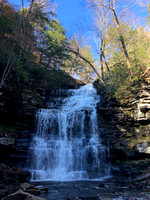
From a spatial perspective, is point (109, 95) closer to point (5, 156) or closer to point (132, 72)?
point (132, 72)

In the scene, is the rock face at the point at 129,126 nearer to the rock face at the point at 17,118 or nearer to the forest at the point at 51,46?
the forest at the point at 51,46

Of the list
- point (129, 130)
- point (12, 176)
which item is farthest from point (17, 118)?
point (129, 130)

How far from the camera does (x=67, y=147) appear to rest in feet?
34.0

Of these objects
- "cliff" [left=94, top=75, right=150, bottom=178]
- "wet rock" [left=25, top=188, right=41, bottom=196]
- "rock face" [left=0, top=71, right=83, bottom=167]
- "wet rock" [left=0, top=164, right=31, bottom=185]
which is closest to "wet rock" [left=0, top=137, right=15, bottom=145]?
"rock face" [left=0, top=71, right=83, bottom=167]

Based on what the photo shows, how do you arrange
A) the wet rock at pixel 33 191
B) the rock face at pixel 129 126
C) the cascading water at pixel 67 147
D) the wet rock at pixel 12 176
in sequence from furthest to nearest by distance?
the rock face at pixel 129 126
the cascading water at pixel 67 147
the wet rock at pixel 12 176
the wet rock at pixel 33 191

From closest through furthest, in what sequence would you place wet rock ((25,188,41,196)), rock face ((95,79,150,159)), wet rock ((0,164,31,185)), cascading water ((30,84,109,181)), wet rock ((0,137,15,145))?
wet rock ((25,188,41,196)) → wet rock ((0,164,31,185)) → wet rock ((0,137,15,145)) → cascading water ((30,84,109,181)) → rock face ((95,79,150,159))

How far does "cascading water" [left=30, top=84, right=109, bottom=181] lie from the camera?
30.8 ft

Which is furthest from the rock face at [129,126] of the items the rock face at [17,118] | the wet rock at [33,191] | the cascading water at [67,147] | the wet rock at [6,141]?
the wet rock at [6,141]

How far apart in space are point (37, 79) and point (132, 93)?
380 inches

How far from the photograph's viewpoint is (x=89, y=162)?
993 centimetres

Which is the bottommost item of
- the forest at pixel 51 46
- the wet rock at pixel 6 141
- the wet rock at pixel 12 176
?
the wet rock at pixel 12 176

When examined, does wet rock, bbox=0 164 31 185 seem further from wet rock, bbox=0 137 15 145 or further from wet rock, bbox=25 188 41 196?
wet rock, bbox=25 188 41 196

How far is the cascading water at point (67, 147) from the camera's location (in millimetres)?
9375

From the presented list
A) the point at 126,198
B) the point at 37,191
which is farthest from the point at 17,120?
the point at 126,198
